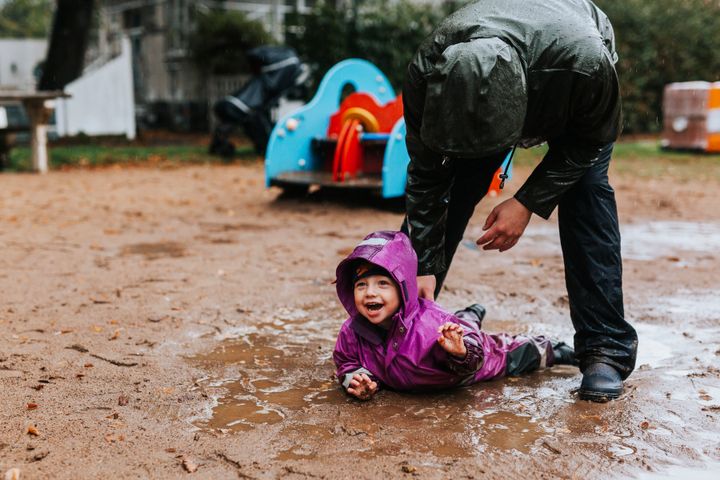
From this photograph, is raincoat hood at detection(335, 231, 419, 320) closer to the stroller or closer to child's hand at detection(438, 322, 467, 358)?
child's hand at detection(438, 322, 467, 358)

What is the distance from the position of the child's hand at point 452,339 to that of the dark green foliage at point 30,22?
5159 cm

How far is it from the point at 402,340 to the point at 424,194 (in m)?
0.52

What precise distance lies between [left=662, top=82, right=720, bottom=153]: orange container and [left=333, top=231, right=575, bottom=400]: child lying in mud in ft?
36.0

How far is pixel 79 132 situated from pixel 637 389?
610 inches

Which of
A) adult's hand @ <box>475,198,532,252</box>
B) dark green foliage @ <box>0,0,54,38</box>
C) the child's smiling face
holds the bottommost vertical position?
the child's smiling face

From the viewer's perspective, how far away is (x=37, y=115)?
34.3ft

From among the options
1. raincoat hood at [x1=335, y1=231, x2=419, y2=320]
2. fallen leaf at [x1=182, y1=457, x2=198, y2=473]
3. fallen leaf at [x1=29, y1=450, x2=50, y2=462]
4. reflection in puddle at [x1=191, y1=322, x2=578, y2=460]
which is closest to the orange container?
reflection in puddle at [x1=191, y1=322, x2=578, y2=460]

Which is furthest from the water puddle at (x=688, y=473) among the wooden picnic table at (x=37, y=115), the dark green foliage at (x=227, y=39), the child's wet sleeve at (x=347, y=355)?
the dark green foliage at (x=227, y=39)

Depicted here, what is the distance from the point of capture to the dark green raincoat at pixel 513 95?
2.27 meters

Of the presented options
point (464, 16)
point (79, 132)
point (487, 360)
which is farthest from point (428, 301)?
point (79, 132)

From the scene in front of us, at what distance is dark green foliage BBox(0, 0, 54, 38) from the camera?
49906mm

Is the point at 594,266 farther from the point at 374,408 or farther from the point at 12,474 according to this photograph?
the point at 12,474

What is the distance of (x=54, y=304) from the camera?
13.8 feet

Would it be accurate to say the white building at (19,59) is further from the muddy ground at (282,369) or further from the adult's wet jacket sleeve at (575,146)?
the adult's wet jacket sleeve at (575,146)
